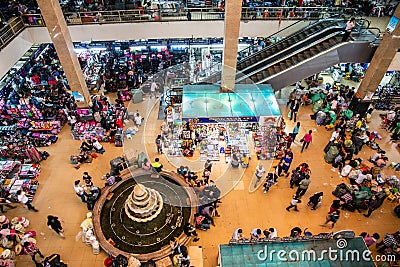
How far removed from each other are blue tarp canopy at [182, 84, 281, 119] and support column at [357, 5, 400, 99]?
4.56 metres

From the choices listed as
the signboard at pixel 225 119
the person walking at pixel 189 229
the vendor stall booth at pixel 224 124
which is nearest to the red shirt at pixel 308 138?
the vendor stall booth at pixel 224 124

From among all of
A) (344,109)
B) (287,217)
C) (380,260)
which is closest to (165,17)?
(344,109)

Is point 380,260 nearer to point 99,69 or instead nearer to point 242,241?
point 242,241

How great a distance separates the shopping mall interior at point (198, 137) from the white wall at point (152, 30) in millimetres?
70

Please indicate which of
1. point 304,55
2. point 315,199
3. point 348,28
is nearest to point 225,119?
point 315,199

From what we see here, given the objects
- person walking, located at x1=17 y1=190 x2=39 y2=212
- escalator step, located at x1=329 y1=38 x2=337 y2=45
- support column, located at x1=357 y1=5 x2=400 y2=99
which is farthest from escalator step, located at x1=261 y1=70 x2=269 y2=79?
person walking, located at x1=17 y1=190 x2=39 y2=212

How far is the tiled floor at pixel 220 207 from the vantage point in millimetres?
10883

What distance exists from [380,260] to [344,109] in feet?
25.9

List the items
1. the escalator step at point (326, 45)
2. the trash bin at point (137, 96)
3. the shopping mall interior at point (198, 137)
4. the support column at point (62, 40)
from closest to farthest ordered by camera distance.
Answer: the shopping mall interior at point (198, 137) → the support column at point (62, 40) → the escalator step at point (326, 45) → the trash bin at point (137, 96)

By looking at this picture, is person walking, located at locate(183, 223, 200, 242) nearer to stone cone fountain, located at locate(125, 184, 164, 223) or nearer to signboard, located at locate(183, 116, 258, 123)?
stone cone fountain, located at locate(125, 184, 164, 223)

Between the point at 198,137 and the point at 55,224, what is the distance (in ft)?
22.2

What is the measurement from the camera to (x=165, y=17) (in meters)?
15.9

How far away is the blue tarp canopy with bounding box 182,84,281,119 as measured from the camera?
1374 cm
